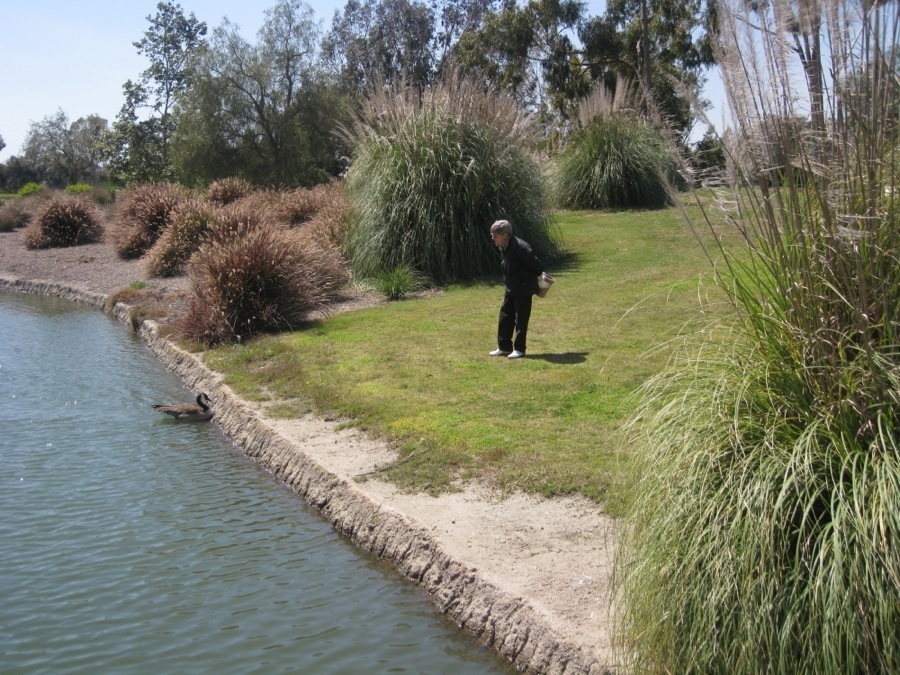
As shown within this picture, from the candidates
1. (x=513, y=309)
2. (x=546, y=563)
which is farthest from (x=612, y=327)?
(x=546, y=563)

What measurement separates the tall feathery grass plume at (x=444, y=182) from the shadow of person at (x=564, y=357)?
5921 millimetres

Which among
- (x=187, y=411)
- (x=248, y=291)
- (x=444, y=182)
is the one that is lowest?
(x=187, y=411)

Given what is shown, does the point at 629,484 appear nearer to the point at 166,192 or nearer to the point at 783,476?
the point at 783,476

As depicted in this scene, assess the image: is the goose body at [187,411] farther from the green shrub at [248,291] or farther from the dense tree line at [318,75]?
the dense tree line at [318,75]

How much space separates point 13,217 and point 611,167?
79.2 feet

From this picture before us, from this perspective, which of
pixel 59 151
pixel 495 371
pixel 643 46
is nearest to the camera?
pixel 495 371

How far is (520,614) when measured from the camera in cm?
511

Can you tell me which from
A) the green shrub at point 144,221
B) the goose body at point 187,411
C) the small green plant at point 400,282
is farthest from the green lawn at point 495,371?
the green shrub at point 144,221

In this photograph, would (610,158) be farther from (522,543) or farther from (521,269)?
(522,543)

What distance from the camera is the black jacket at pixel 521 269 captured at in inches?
405

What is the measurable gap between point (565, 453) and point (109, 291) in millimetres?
16780

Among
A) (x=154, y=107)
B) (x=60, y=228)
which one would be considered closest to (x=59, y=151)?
(x=154, y=107)

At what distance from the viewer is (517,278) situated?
407 inches

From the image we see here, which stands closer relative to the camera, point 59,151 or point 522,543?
point 522,543
